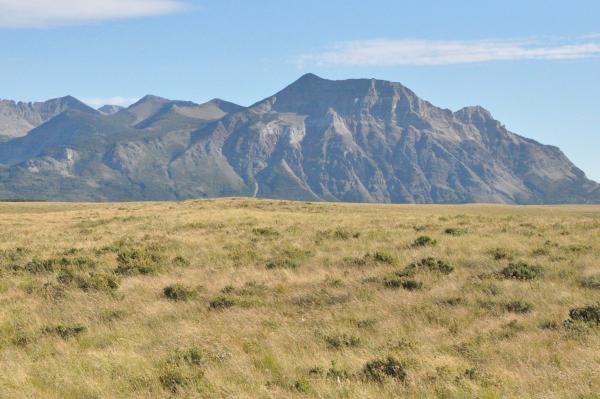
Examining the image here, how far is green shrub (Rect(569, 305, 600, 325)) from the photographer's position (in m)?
12.9

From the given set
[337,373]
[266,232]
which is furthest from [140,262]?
[337,373]

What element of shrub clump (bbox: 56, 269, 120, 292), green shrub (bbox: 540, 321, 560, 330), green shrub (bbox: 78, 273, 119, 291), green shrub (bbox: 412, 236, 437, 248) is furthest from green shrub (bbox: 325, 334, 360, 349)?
green shrub (bbox: 412, 236, 437, 248)

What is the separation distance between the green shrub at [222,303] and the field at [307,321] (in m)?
0.06

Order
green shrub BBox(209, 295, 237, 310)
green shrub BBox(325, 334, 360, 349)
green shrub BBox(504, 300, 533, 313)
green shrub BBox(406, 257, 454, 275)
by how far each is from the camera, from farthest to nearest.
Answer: green shrub BBox(406, 257, 454, 275), green shrub BBox(209, 295, 237, 310), green shrub BBox(504, 300, 533, 313), green shrub BBox(325, 334, 360, 349)

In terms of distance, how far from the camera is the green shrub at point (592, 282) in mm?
16634

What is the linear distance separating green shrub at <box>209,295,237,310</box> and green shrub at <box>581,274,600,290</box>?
1040 cm

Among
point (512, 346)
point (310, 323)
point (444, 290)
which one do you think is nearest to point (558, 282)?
point (444, 290)

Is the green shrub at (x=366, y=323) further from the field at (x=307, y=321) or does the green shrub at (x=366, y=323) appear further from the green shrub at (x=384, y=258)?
the green shrub at (x=384, y=258)

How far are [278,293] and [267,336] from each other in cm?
431

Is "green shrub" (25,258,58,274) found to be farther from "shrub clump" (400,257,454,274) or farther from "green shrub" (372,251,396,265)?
"shrub clump" (400,257,454,274)

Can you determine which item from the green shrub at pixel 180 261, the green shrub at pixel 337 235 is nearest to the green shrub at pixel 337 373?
the green shrub at pixel 180 261

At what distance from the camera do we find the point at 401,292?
1645 cm

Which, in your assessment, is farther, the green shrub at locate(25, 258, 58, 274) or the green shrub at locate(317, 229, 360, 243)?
the green shrub at locate(317, 229, 360, 243)

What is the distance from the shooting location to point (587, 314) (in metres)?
13.1
